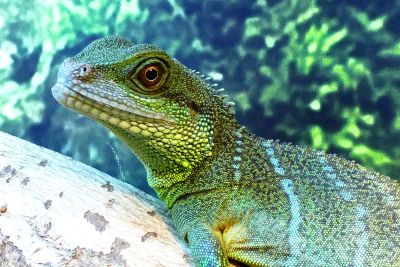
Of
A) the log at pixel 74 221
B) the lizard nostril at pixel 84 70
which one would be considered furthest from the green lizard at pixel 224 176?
the log at pixel 74 221

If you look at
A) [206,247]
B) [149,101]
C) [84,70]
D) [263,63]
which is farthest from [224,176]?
[263,63]

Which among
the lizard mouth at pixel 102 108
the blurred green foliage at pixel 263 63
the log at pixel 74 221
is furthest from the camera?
the blurred green foliage at pixel 263 63

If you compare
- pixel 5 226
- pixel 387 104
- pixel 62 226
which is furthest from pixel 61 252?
pixel 387 104

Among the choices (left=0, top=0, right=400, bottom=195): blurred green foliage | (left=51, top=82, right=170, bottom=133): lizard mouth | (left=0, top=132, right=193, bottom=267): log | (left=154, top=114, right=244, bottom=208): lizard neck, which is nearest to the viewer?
(left=0, top=132, right=193, bottom=267): log

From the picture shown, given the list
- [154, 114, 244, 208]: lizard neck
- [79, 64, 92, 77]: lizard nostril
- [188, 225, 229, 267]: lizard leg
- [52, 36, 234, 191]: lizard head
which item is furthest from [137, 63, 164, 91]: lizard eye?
[188, 225, 229, 267]: lizard leg

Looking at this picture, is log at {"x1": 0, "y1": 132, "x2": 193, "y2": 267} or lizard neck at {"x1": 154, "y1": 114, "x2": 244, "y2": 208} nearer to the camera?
log at {"x1": 0, "y1": 132, "x2": 193, "y2": 267}

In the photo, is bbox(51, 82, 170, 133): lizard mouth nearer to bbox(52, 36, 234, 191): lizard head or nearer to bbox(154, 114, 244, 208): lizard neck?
bbox(52, 36, 234, 191): lizard head

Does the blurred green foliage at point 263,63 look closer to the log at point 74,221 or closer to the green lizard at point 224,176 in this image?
the green lizard at point 224,176
